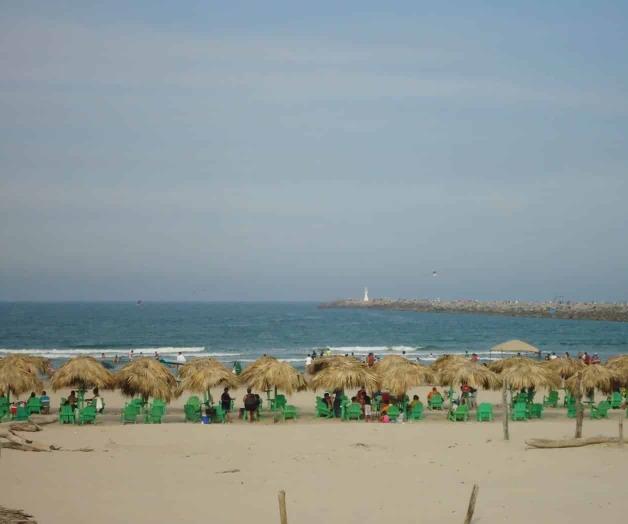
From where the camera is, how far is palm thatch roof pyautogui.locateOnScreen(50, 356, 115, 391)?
20.5 metres

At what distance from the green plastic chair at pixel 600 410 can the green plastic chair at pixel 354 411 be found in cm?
621

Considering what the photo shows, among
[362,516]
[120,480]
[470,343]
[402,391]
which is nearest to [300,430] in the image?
[402,391]

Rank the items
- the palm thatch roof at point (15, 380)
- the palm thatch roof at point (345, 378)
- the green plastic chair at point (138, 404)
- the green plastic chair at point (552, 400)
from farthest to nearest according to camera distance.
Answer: the green plastic chair at point (552, 400), the green plastic chair at point (138, 404), the palm thatch roof at point (345, 378), the palm thatch roof at point (15, 380)

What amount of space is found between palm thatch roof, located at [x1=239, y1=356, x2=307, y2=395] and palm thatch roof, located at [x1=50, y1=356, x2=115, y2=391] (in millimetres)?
3569

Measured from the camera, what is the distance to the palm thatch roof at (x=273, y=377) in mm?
20062

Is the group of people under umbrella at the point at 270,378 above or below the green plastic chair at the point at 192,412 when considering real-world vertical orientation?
above

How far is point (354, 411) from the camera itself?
20.5m

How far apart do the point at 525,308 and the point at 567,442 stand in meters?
116

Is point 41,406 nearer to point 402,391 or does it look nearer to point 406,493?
point 402,391

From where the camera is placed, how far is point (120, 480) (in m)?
12.9

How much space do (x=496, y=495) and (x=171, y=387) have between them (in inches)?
411

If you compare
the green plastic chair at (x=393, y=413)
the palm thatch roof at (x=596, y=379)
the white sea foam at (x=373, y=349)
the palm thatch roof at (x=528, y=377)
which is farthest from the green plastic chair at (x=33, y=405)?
the white sea foam at (x=373, y=349)

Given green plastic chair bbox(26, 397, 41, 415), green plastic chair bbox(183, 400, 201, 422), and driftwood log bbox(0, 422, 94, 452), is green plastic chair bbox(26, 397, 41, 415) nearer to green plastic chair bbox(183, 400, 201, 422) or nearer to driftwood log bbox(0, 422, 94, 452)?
green plastic chair bbox(183, 400, 201, 422)

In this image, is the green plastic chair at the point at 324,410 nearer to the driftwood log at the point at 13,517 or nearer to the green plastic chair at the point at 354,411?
the green plastic chair at the point at 354,411
